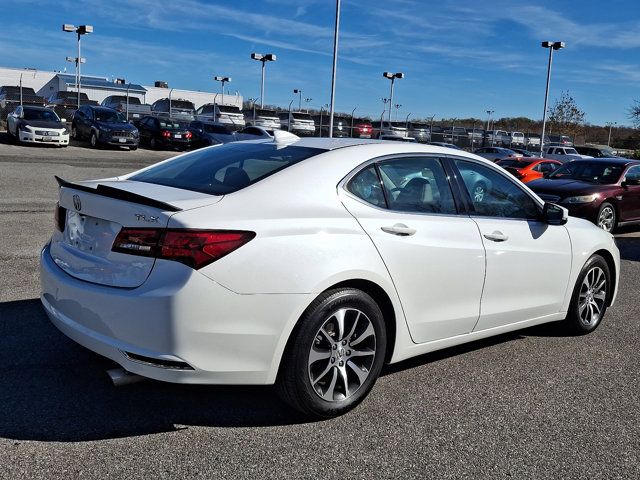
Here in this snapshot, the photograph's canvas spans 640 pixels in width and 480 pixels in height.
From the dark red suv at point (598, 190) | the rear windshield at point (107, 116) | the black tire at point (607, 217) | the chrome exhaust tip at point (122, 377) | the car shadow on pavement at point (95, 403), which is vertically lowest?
the car shadow on pavement at point (95, 403)

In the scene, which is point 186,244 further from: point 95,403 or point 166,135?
point 166,135

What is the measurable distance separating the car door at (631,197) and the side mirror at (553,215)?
332 inches

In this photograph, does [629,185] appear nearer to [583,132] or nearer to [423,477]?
[423,477]

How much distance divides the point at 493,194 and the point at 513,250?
1.40ft

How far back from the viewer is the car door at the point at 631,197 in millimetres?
12633

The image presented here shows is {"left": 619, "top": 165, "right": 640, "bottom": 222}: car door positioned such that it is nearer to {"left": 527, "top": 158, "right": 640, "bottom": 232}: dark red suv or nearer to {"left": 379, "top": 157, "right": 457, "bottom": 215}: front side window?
{"left": 527, "top": 158, "right": 640, "bottom": 232}: dark red suv

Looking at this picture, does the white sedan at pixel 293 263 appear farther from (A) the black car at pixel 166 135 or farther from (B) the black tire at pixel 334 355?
(A) the black car at pixel 166 135

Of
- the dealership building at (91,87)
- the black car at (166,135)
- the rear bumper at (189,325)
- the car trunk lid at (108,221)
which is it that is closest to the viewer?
the rear bumper at (189,325)

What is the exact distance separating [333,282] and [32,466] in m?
1.67

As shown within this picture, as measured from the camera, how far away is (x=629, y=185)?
12.8 meters

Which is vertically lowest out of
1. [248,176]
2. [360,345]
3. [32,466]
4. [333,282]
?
[32,466]

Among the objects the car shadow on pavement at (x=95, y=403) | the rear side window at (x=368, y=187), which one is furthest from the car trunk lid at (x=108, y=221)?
the rear side window at (x=368, y=187)

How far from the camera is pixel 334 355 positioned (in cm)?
370

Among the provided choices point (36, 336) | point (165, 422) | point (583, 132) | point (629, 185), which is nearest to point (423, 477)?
point (165, 422)
